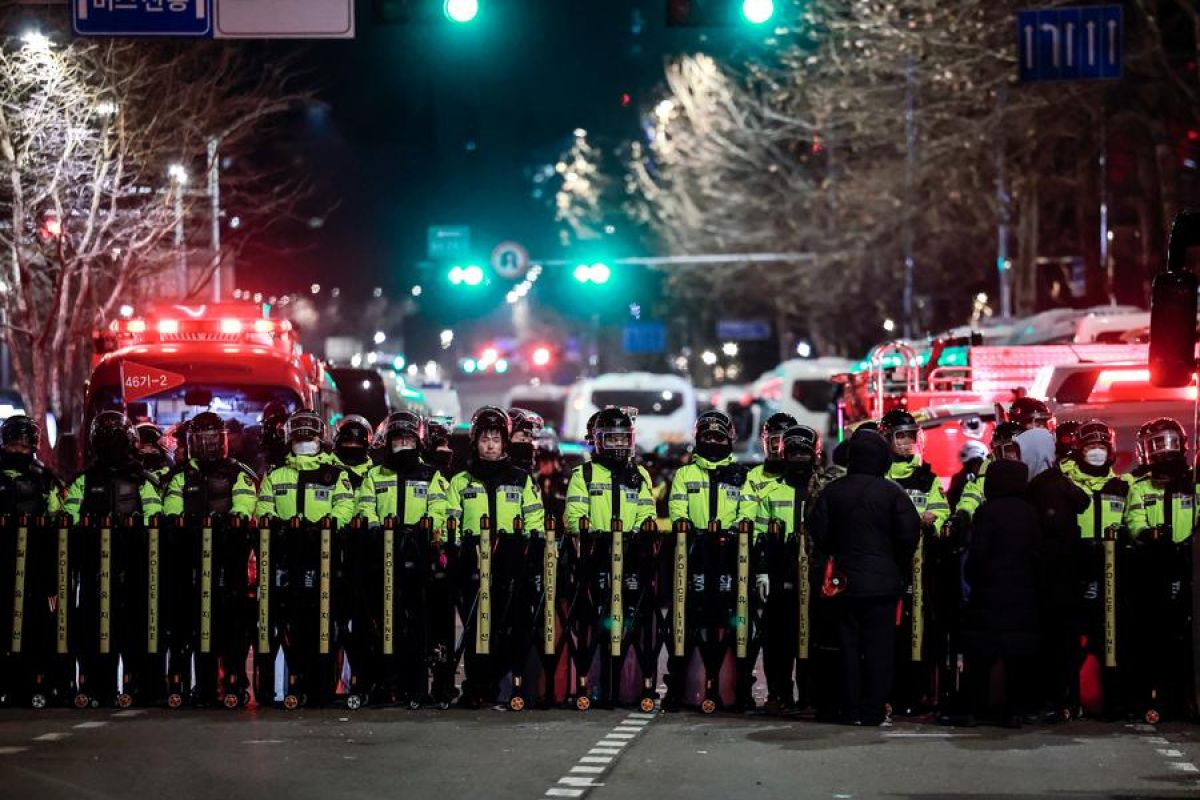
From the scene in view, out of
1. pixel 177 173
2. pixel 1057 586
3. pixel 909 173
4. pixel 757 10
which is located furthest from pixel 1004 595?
pixel 909 173

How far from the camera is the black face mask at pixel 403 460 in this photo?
12.7 meters

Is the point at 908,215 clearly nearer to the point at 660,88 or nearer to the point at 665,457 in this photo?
the point at 665,457

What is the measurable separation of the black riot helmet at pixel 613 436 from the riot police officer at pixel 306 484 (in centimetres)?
159

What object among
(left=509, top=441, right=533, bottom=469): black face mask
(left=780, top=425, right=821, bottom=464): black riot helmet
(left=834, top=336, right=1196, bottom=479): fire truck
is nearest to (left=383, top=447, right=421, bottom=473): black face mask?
(left=509, top=441, right=533, bottom=469): black face mask

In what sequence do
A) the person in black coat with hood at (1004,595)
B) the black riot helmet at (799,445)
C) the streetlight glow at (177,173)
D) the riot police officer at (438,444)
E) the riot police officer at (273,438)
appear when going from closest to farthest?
the person in black coat with hood at (1004,595) < the black riot helmet at (799,445) < the riot police officer at (438,444) < the riot police officer at (273,438) < the streetlight glow at (177,173)

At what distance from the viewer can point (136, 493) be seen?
1300 centimetres

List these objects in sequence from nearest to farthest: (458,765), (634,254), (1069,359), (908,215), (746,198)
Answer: (458,765) < (1069,359) < (908,215) < (746,198) < (634,254)

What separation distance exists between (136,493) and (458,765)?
381 centimetres

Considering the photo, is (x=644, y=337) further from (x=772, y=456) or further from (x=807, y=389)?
(x=772, y=456)

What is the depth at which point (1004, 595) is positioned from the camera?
1147 cm

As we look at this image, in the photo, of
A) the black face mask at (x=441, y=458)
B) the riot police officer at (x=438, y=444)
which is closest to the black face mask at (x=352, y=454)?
the riot police officer at (x=438, y=444)

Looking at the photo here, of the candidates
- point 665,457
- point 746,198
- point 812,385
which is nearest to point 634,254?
point 746,198

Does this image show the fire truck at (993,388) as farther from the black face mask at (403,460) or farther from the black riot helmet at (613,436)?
the black face mask at (403,460)

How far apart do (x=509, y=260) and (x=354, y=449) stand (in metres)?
26.1
